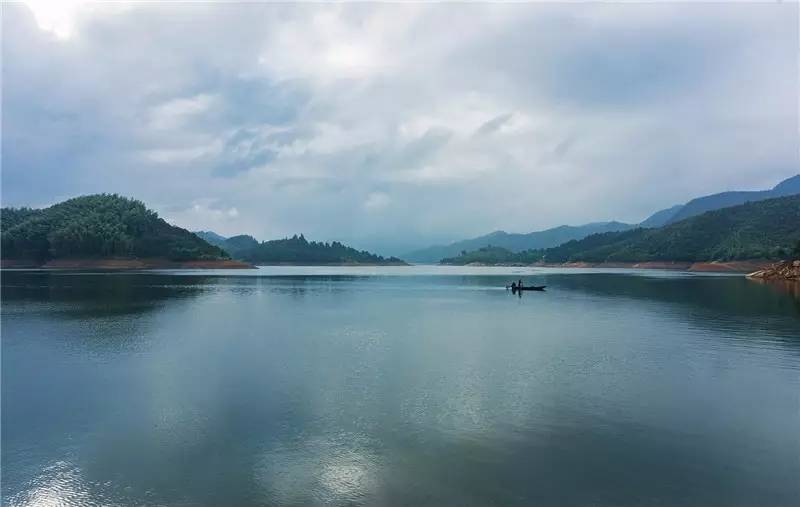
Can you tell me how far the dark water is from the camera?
10516 mm

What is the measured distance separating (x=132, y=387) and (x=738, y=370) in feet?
79.7

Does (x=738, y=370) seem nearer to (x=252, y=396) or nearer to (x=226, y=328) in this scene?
(x=252, y=396)

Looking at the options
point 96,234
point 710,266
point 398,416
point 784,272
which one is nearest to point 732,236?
point 710,266

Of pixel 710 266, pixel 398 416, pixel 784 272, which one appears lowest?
pixel 398 416

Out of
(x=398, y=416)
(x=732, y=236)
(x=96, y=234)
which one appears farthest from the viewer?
(x=732, y=236)

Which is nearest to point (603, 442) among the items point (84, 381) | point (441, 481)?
point (441, 481)

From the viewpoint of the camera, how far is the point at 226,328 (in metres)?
33.5

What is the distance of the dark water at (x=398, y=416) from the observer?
414 inches

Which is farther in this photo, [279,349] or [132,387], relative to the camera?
[279,349]

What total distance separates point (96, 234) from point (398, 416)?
14288 centimetres

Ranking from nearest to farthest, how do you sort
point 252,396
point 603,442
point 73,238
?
point 603,442, point 252,396, point 73,238

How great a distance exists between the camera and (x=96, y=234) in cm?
13300

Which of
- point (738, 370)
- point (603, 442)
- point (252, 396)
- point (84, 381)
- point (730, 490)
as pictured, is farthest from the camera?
point (738, 370)

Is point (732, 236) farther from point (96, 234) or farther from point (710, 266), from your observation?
point (96, 234)
